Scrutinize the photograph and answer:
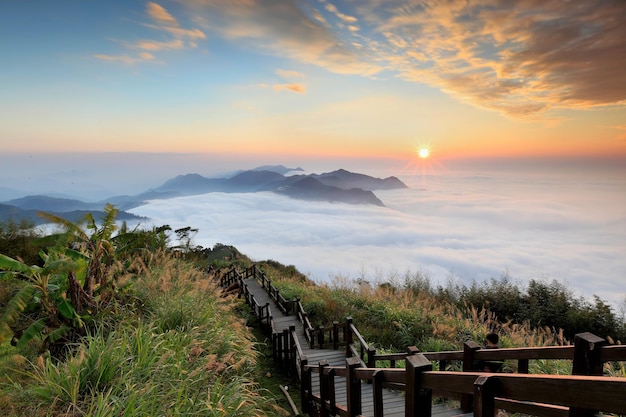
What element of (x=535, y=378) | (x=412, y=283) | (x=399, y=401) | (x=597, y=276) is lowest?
(x=597, y=276)

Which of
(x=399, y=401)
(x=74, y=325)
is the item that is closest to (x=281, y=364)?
(x=399, y=401)

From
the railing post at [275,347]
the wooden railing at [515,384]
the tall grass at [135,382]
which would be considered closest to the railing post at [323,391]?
the wooden railing at [515,384]

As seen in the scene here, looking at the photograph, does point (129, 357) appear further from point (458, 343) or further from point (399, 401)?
point (458, 343)

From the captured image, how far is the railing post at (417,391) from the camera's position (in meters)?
2.71

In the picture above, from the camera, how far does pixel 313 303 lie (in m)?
15.8

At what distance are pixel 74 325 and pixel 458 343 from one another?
32.3ft

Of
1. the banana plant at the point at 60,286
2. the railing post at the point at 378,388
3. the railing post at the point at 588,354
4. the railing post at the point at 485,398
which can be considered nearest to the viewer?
the railing post at the point at 485,398

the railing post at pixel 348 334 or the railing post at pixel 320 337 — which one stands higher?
the railing post at pixel 348 334

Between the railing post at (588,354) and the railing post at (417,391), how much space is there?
108 cm

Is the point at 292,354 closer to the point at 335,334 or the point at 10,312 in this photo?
the point at 335,334

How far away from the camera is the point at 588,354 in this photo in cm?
257

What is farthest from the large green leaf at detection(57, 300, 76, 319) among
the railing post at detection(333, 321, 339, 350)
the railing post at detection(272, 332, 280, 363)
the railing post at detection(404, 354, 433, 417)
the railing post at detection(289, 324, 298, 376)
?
the railing post at detection(272, 332, 280, 363)

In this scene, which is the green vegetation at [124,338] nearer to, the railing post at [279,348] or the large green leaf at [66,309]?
the large green leaf at [66,309]

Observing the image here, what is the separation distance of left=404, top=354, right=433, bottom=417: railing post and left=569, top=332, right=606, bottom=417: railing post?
108cm
